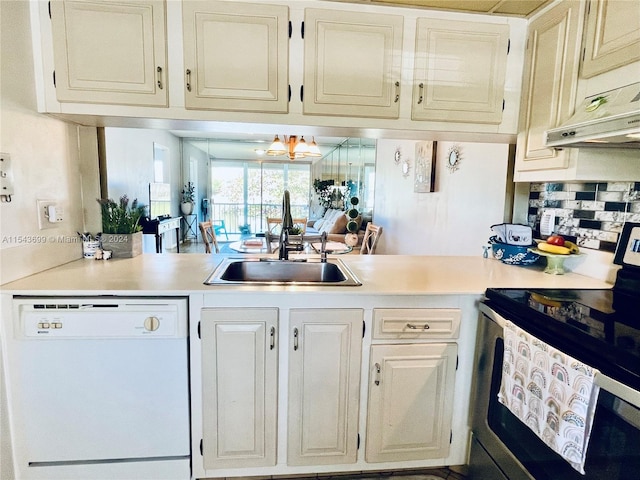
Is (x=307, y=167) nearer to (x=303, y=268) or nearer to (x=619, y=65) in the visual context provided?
(x=303, y=268)

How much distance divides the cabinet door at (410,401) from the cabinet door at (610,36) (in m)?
1.23

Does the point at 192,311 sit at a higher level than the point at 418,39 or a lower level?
lower

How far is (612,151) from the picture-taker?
56.8 inches

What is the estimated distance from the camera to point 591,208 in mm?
1669

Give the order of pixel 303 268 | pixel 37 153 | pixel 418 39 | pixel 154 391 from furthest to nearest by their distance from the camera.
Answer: pixel 303 268, pixel 418 39, pixel 37 153, pixel 154 391

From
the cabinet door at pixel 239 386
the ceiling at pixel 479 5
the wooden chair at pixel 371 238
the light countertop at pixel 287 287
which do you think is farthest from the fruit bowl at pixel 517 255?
the wooden chair at pixel 371 238

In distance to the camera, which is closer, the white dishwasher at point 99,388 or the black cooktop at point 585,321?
the black cooktop at point 585,321

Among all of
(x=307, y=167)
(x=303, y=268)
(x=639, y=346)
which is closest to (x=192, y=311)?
(x=303, y=268)

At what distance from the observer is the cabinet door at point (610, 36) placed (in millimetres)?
1203

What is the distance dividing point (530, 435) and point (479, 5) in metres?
1.78

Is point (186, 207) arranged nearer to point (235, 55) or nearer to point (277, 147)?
point (277, 147)

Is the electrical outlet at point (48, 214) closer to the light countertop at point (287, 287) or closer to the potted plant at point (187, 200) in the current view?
the light countertop at point (287, 287)

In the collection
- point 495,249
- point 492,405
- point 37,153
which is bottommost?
point 492,405

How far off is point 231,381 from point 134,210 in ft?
3.83
